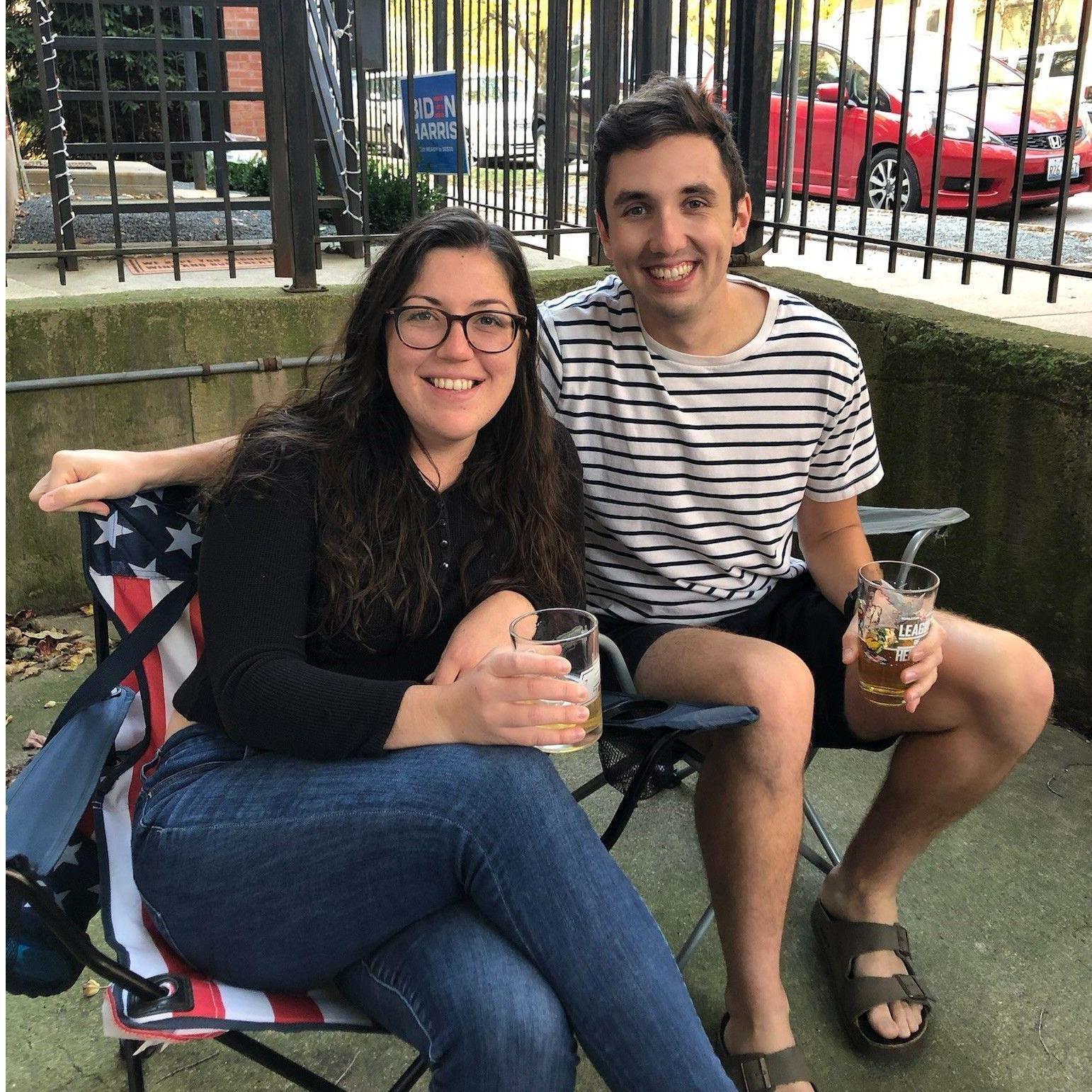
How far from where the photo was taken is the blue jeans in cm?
133

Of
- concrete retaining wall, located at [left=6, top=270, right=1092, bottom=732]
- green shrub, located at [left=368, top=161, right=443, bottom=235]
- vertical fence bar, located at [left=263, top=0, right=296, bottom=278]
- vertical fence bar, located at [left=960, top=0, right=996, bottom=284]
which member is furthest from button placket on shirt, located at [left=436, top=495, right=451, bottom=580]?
green shrub, located at [left=368, top=161, right=443, bottom=235]

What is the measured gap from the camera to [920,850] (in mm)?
2186

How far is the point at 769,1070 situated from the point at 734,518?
39.6 inches

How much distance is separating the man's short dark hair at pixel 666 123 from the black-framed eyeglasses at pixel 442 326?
1.82 feet

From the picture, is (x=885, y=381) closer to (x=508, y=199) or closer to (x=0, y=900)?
(x=508, y=199)

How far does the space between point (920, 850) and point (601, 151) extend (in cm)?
155

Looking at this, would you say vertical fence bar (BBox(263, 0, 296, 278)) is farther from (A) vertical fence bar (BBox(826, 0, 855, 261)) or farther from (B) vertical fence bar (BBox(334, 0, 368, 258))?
(A) vertical fence bar (BBox(826, 0, 855, 261))

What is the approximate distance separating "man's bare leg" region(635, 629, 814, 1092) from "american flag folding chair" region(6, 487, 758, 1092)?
0.06 m

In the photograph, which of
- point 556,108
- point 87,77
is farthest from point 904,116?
point 87,77

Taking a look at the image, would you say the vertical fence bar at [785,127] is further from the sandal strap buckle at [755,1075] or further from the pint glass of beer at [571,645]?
the sandal strap buckle at [755,1075]

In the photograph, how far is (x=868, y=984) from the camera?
2.10 metres

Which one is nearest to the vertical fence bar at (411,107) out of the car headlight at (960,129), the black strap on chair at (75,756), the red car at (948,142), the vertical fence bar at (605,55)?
the vertical fence bar at (605,55)

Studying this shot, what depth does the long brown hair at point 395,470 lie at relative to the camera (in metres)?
1.71

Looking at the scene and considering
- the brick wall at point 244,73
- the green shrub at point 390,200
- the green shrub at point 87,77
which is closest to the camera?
the green shrub at point 390,200
